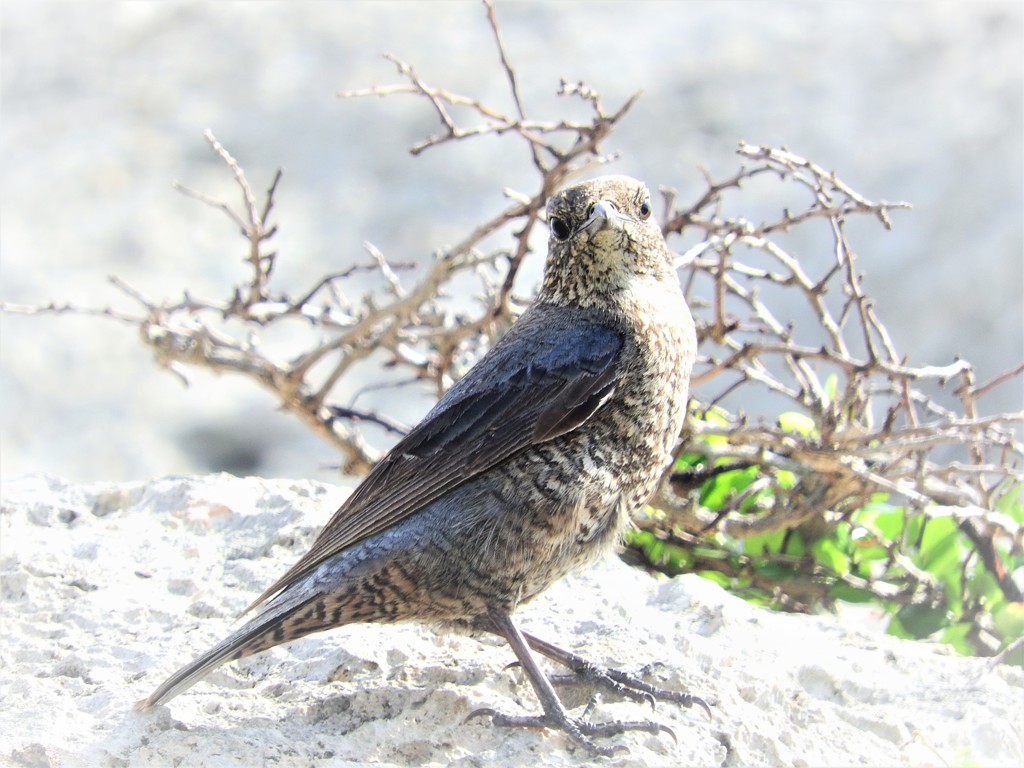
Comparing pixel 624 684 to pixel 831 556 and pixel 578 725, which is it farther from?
pixel 831 556

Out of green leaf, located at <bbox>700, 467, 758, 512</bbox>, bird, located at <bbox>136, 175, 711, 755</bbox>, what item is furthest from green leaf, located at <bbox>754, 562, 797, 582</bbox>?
bird, located at <bbox>136, 175, 711, 755</bbox>

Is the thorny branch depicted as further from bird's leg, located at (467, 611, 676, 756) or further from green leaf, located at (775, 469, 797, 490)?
bird's leg, located at (467, 611, 676, 756)

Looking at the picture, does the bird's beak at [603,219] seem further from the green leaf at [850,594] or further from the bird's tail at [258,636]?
the green leaf at [850,594]

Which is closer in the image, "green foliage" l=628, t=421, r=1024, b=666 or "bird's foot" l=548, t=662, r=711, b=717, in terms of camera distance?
"bird's foot" l=548, t=662, r=711, b=717

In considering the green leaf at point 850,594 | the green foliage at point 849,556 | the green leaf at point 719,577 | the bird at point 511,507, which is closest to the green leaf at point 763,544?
the green foliage at point 849,556

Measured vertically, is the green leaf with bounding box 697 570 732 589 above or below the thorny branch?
below

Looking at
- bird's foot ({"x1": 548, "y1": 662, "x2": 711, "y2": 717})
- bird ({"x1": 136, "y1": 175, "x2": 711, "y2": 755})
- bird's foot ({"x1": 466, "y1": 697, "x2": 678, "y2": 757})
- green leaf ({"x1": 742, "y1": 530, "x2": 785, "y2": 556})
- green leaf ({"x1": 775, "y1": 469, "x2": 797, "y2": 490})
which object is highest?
green leaf ({"x1": 775, "y1": 469, "x2": 797, "y2": 490})

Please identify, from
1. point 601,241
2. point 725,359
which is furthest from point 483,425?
point 725,359

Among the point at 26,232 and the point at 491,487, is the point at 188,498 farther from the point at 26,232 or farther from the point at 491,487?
the point at 26,232
